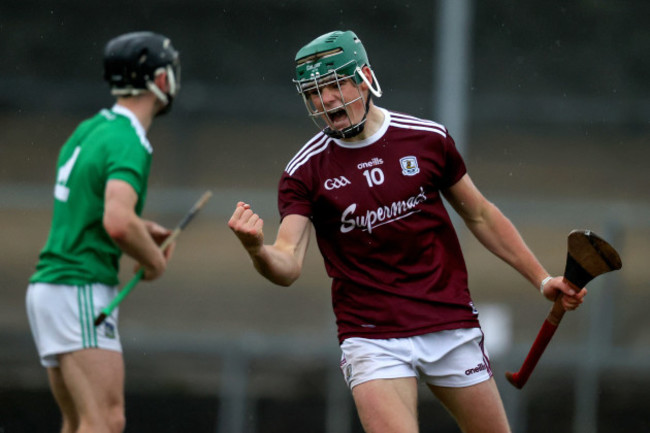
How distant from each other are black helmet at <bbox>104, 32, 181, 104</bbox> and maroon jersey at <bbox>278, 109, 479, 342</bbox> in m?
1.31

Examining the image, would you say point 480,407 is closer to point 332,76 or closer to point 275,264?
point 275,264

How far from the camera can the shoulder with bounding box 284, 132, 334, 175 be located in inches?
163

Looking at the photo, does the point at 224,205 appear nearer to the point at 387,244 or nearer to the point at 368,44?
the point at 368,44

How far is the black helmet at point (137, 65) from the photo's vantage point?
5.20 m

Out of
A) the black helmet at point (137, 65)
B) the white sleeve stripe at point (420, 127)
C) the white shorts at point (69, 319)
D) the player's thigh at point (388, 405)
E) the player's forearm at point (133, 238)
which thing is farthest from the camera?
the black helmet at point (137, 65)

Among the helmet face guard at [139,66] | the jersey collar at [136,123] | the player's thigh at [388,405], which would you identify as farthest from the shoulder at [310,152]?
the helmet face guard at [139,66]

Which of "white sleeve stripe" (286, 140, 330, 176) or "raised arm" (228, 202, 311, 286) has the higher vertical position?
"white sleeve stripe" (286, 140, 330, 176)

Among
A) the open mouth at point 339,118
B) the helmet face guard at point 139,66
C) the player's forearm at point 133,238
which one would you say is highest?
the helmet face guard at point 139,66

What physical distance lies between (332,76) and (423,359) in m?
1.06

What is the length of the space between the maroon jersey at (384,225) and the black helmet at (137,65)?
4.31 ft

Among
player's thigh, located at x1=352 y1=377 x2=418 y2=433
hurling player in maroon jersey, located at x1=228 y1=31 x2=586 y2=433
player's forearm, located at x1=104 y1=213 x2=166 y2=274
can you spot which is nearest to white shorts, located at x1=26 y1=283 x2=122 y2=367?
player's forearm, located at x1=104 y1=213 x2=166 y2=274

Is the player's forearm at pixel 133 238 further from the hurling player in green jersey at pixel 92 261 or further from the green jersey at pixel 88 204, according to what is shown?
the green jersey at pixel 88 204

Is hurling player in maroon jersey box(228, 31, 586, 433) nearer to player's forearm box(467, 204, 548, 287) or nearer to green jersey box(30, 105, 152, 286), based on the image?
player's forearm box(467, 204, 548, 287)

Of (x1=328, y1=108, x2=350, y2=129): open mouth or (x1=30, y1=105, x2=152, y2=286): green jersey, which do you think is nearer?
(x1=328, y1=108, x2=350, y2=129): open mouth
